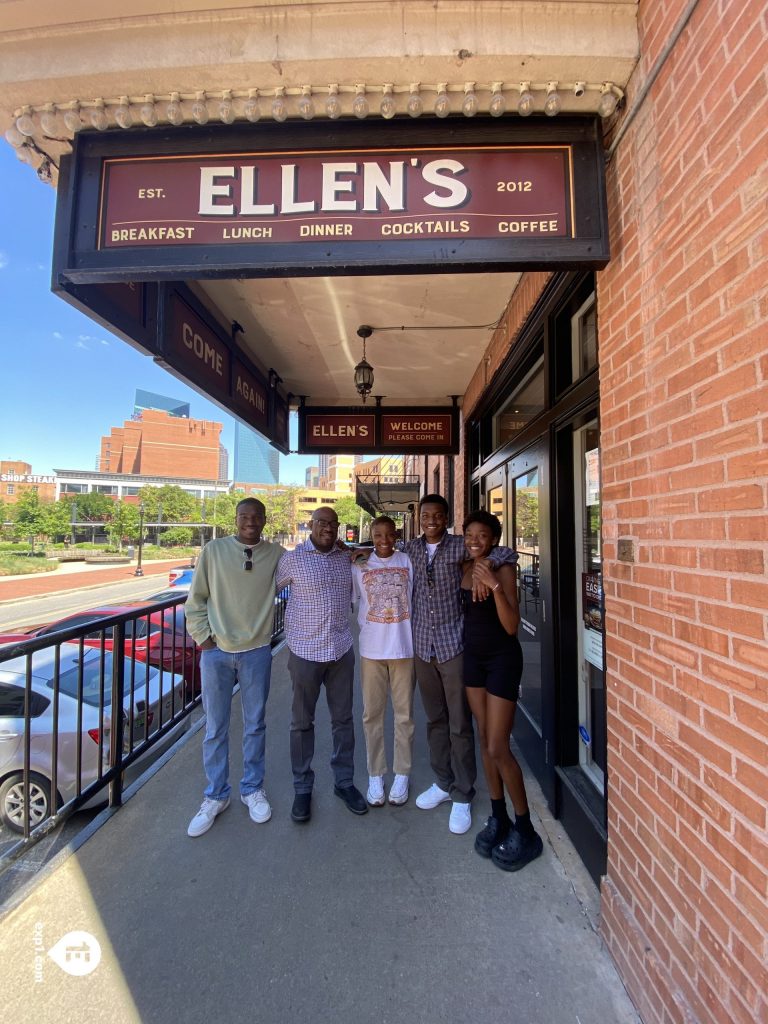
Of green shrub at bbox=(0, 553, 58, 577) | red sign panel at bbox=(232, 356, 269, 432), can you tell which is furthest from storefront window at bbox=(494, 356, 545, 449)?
green shrub at bbox=(0, 553, 58, 577)

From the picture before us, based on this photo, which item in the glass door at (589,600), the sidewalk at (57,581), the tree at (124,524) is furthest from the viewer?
the tree at (124,524)

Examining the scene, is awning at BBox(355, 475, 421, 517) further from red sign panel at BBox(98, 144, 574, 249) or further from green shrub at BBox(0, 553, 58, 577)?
green shrub at BBox(0, 553, 58, 577)

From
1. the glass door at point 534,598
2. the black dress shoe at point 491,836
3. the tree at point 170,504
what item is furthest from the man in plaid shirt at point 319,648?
the tree at point 170,504

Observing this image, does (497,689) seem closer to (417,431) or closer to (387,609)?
(387,609)

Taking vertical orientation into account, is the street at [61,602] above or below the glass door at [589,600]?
below

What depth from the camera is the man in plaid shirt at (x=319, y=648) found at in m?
2.91

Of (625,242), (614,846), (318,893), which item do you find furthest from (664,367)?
(318,893)

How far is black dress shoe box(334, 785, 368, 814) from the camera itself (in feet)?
9.41

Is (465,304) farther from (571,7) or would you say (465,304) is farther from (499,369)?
(571,7)

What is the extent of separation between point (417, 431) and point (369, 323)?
7.85 feet

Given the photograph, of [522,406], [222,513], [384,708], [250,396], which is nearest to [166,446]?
[222,513]

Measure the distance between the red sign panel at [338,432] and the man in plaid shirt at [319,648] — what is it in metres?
3.40

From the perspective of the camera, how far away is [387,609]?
3020mm

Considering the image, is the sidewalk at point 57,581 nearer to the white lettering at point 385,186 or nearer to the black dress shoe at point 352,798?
the black dress shoe at point 352,798
